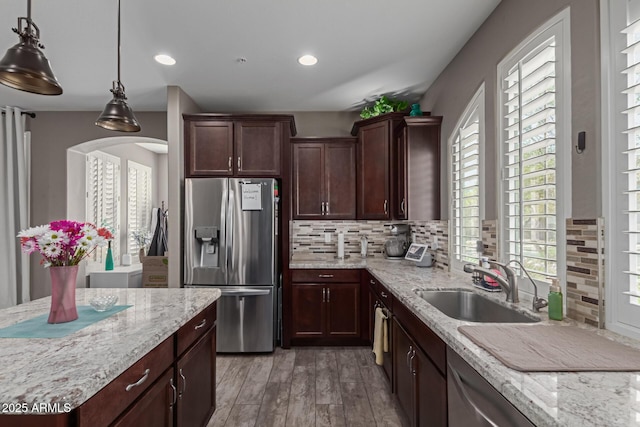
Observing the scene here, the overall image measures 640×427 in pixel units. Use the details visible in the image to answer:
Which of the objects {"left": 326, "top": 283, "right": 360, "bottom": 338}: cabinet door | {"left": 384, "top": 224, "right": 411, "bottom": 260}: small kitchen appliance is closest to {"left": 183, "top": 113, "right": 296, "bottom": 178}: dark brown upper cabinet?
{"left": 326, "top": 283, "right": 360, "bottom": 338}: cabinet door

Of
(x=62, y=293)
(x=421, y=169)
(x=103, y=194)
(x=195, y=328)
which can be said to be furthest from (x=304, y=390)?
(x=103, y=194)

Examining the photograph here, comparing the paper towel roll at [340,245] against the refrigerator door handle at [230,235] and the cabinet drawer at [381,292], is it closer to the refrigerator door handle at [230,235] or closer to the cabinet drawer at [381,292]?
the cabinet drawer at [381,292]

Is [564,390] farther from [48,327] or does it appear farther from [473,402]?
[48,327]

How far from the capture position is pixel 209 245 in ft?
10.8

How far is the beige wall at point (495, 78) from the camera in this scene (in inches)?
53.2

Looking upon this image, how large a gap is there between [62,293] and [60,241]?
0.24 meters

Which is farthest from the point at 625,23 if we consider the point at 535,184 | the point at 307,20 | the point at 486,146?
the point at 307,20

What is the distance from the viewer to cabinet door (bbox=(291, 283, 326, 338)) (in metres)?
3.40

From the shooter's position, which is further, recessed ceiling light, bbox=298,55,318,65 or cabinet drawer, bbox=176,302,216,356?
recessed ceiling light, bbox=298,55,318,65

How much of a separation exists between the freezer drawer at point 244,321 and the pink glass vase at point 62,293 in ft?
6.22

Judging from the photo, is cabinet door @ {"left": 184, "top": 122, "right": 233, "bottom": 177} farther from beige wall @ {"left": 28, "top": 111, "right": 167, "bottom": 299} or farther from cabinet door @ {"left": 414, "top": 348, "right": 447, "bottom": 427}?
cabinet door @ {"left": 414, "top": 348, "right": 447, "bottom": 427}

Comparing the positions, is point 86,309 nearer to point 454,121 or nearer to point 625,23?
point 625,23

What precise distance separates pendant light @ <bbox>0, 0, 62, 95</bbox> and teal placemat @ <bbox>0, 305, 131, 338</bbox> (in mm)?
982

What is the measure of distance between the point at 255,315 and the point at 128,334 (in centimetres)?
211
